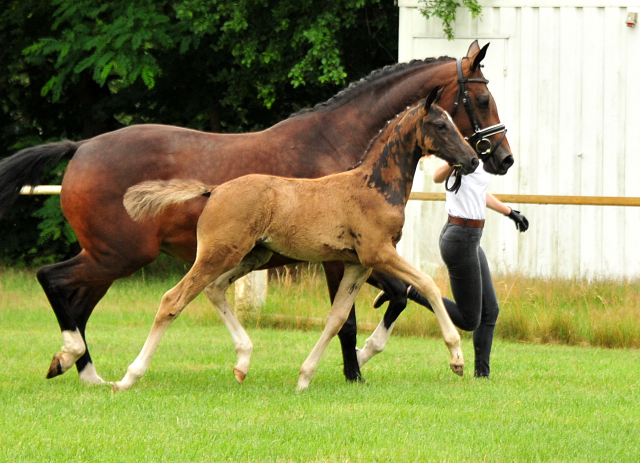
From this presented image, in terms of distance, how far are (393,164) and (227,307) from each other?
1611 mm

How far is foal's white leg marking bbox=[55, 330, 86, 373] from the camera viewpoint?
605cm

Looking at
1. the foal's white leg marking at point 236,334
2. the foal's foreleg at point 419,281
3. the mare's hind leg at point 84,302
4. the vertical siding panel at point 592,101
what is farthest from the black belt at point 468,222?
the vertical siding panel at point 592,101

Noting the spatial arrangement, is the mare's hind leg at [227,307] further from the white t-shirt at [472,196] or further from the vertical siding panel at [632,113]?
the vertical siding panel at [632,113]

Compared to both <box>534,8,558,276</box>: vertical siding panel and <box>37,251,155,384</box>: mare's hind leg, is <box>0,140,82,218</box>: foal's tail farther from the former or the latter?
<box>534,8,558,276</box>: vertical siding panel

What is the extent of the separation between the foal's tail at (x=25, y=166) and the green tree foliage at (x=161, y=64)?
627cm

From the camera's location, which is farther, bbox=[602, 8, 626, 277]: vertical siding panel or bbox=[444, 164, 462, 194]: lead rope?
bbox=[602, 8, 626, 277]: vertical siding panel

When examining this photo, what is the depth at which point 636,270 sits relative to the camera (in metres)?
11.1

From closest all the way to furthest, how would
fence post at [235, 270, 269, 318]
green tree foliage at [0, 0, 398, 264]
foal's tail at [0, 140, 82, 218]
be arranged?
foal's tail at [0, 140, 82, 218]
fence post at [235, 270, 269, 318]
green tree foliage at [0, 0, 398, 264]

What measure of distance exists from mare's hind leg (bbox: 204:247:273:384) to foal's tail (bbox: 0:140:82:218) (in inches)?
60.2

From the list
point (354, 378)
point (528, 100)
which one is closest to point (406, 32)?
point (528, 100)

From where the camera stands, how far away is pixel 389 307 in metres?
6.28

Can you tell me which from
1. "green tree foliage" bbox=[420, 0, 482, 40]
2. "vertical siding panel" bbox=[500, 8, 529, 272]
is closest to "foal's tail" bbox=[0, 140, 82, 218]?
"green tree foliage" bbox=[420, 0, 482, 40]

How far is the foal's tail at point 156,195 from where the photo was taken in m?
5.59

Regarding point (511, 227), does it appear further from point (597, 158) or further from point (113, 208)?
point (113, 208)
